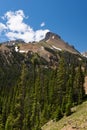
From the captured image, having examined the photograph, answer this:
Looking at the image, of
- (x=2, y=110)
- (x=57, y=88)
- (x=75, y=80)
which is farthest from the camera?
(x=2, y=110)

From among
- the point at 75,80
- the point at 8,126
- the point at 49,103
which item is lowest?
the point at 8,126

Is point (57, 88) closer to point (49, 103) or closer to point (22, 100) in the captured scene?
point (49, 103)

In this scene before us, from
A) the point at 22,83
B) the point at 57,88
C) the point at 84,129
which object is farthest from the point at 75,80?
the point at 84,129

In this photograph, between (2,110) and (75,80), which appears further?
(2,110)

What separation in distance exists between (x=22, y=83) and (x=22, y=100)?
20.9 feet

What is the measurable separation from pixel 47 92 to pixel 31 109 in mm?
13172

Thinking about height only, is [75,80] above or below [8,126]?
above

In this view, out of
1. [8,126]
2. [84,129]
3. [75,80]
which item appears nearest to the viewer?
[84,129]

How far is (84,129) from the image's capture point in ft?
176

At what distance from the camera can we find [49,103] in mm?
100625

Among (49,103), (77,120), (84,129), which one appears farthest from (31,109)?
(84,129)

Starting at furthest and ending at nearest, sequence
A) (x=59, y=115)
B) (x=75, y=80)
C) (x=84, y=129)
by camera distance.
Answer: (x=75, y=80), (x=59, y=115), (x=84, y=129)

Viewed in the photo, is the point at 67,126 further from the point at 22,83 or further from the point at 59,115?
the point at 22,83

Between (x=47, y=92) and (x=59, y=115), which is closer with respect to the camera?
(x=59, y=115)
